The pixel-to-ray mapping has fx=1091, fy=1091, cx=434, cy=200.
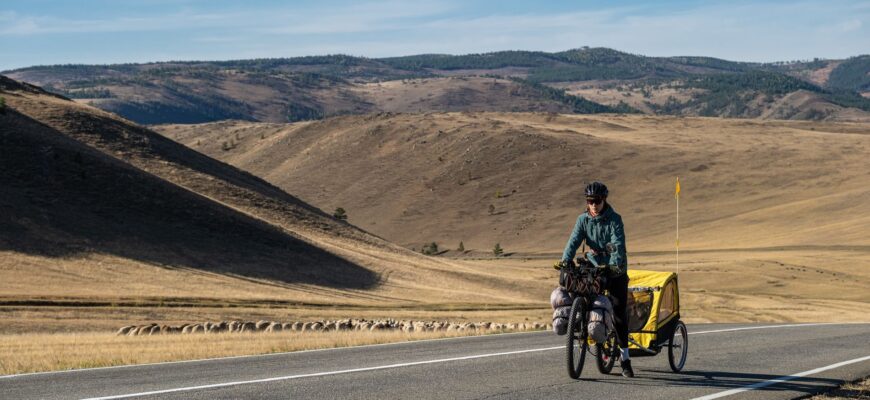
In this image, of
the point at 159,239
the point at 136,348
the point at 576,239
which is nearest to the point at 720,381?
the point at 576,239

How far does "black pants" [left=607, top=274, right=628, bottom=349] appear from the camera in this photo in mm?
12586

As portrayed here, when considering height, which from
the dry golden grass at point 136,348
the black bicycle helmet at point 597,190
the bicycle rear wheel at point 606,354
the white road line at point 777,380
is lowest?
the dry golden grass at point 136,348

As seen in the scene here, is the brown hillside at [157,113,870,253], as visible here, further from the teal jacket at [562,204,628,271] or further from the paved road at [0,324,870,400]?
the teal jacket at [562,204,628,271]

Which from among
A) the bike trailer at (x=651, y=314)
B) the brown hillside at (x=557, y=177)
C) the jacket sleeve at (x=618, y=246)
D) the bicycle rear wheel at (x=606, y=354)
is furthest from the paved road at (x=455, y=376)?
the brown hillside at (x=557, y=177)

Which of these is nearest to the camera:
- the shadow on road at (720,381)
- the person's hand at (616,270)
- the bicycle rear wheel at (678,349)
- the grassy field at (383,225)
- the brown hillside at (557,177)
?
the person's hand at (616,270)

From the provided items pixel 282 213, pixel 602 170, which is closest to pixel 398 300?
pixel 282 213

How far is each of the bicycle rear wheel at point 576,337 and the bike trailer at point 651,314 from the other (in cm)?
95

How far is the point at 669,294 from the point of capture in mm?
13930

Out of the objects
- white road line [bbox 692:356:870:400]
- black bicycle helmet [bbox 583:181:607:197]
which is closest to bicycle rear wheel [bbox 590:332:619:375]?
white road line [bbox 692:356:870:400]

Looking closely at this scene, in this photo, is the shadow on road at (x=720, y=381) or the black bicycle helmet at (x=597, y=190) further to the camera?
the shadow on road at (x=720, y=381)

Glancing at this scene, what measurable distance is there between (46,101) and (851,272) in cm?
6055

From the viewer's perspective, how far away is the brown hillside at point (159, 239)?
49.4 meters

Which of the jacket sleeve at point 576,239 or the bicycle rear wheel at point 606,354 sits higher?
the jacket sleeve at point 576,239

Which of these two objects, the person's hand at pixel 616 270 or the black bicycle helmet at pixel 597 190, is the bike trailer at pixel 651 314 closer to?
the person's hand at pixel 616 270
